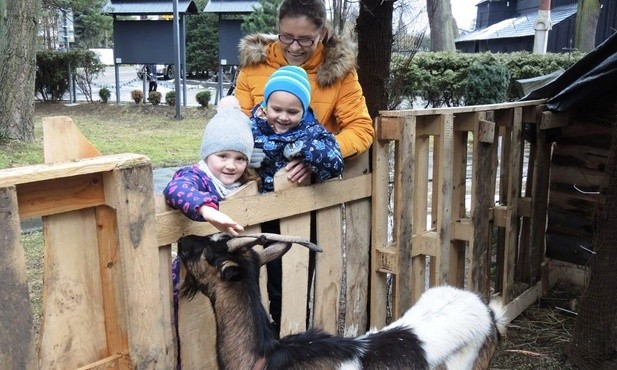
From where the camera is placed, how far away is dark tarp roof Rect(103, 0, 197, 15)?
21878 millimetres

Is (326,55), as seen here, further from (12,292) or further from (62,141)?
(12,292)

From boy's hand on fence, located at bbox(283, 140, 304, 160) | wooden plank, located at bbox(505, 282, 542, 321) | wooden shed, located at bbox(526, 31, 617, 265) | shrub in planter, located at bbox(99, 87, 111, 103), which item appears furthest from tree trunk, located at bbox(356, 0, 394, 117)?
shrub in planter, located at bbox(99, 87, 111, 103)

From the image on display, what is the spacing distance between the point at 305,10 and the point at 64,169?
165cm

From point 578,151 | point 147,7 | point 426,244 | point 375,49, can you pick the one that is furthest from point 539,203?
point 147,7

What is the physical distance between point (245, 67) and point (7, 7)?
35.2 ft

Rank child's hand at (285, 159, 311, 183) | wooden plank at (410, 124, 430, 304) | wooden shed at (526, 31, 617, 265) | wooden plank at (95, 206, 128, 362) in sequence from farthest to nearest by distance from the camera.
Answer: wooden shed at (526, 31, 617, 265) < wooden plank at (410, 124, 430, 304) < child's hand at (285, 159, 311, 183) < wooden plank at (95, 206, 128, 362)

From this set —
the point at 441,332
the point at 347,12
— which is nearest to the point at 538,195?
the point at 347,12

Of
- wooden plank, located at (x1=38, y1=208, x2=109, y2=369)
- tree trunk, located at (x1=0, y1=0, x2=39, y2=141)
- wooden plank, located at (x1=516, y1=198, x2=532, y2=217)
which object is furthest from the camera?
tree trunk, located at (x1=0, y1=0, x2=39, y2=141)

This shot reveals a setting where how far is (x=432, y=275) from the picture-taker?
439cm

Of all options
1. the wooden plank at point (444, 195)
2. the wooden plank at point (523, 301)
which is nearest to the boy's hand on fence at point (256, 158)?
the wooden plank at point (444, 195)

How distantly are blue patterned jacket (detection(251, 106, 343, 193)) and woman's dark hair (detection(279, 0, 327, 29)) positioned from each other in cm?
48

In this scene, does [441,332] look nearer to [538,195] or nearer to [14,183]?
[14,183]

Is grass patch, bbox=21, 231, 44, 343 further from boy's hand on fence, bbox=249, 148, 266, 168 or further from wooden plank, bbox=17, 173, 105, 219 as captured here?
wooden plank, bbox=17, 173, 105, 219

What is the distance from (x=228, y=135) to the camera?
9.21 feet
